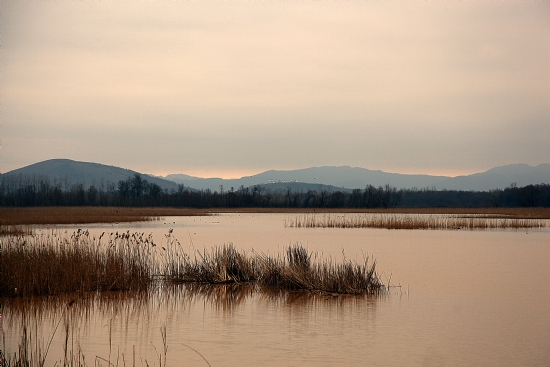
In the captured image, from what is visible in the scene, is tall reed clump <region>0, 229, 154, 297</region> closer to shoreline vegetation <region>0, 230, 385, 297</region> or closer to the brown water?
shoreline vegetation <region>0, 230, 385, 297</region>

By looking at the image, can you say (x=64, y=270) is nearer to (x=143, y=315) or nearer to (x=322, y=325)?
(x=143, y=315)

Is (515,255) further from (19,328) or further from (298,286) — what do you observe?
(19,328)

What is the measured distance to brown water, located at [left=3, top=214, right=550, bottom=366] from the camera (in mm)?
7438

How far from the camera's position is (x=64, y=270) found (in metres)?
11.0

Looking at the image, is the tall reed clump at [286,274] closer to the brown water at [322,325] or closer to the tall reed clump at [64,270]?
the brown water at [322,325]

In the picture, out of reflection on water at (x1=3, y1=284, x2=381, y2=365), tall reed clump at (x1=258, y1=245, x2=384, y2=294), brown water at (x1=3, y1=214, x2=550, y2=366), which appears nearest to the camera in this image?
brown water at (x1=3, y1=214, x2=550, y2=366)

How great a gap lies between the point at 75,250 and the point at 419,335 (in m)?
7.00

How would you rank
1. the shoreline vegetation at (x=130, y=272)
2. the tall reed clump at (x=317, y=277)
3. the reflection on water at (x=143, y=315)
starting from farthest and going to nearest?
the tall reed clump at (x=317, y=277) → the shoreline vegetation at (x=130, y=272) → the reflection on water at (x=143, y=315)

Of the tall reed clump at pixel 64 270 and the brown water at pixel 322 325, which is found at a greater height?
the tall reed clump at pixel 64 270

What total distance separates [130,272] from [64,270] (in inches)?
52.9

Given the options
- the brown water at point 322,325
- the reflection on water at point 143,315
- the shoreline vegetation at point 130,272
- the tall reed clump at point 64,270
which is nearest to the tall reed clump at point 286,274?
the shoreline vegetation at point 130,272

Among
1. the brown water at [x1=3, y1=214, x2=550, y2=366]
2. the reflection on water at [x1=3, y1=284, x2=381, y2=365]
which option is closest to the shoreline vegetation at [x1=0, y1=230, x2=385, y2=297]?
the reflection on water at [x1=3, y1=284, x2=381, y2=365]

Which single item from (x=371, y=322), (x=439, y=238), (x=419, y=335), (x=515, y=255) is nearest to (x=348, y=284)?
(x=371, y=322)

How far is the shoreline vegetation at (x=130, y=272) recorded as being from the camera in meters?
10.6
